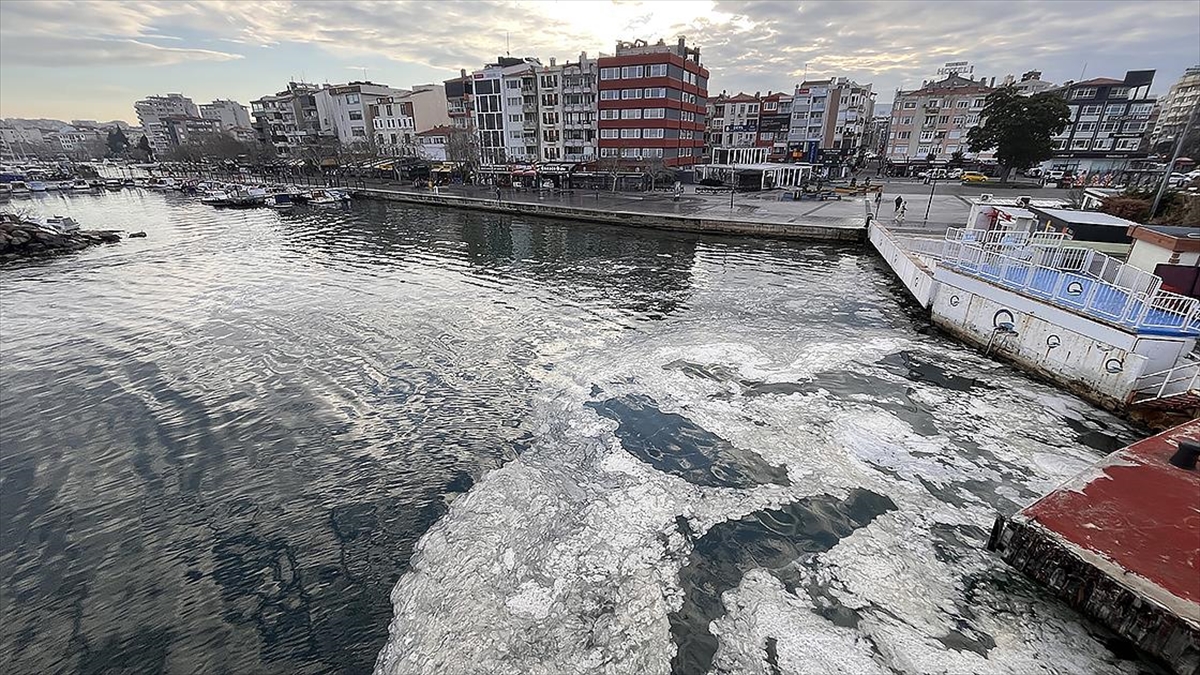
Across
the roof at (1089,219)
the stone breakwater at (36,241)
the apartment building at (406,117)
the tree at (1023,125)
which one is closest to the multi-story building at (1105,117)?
the tree at (1023,125)

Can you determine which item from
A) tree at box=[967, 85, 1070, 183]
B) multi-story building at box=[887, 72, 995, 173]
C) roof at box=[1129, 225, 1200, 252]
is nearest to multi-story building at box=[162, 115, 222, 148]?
multi-story building at box=[887, 72, 995, 173]

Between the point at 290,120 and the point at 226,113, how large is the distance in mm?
119460

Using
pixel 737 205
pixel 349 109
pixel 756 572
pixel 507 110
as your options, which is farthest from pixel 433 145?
pixel 756 572

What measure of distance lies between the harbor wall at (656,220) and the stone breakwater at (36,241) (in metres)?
27.3

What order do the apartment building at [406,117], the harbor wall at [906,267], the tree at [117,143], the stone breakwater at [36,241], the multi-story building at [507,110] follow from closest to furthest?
1. the harbor wall at [906,267]
2. the stone breakwater at [36,241]
3. the multi-story building at [507,110]
4. the apartment building at [406,117]
5. the tree at [117,143]

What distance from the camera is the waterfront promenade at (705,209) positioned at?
111 feet

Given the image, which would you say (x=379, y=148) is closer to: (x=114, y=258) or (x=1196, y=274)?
(x=114, y=258)

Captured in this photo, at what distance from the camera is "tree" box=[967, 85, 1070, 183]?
4759 centimetres

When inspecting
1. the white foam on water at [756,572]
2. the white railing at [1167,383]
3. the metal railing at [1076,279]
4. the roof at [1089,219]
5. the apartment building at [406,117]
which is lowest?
the white foam on water at [756,572]

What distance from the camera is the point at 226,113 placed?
184 m

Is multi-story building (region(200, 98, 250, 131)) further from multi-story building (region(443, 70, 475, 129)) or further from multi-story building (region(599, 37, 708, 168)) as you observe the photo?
multi-story building (region(599, 37, 708, 168))

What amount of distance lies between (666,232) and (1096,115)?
3280 inches

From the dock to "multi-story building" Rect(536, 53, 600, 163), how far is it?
61925 mm

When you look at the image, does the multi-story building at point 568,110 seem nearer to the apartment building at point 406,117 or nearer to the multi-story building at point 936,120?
the apartment building at point 406,117
